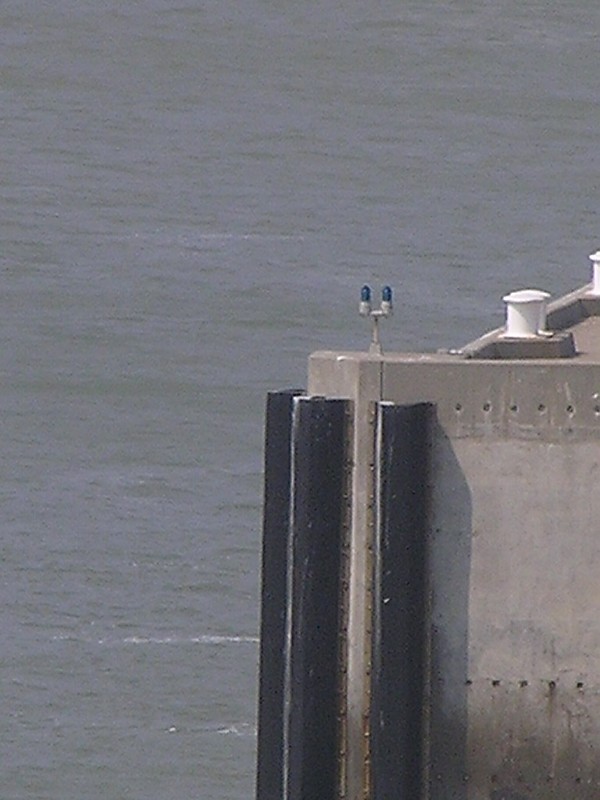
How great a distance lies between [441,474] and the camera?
1697cm

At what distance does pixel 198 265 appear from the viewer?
2640 inches

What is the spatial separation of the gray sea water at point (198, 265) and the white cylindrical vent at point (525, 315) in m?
16.9

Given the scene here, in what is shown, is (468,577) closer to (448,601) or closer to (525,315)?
(448,601)

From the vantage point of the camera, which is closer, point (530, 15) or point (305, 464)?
point (305, 464)

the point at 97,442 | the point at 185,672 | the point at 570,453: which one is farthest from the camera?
the point at 97,442

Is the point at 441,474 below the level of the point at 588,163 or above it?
below

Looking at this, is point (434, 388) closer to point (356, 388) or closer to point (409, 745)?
point (356, 388)

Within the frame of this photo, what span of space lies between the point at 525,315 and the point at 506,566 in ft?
5.30

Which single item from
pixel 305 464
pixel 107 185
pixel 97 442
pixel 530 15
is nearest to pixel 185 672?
pixel 97 442

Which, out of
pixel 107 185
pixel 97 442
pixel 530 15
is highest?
pixel 530 15

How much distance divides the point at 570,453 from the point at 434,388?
74cm

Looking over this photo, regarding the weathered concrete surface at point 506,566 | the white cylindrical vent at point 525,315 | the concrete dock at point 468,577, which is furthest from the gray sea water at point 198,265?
the weathered concrete surface at point 506,566

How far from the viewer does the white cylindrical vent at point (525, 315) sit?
702 inches

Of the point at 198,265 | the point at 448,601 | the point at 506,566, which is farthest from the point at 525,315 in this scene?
the point at 198,265
